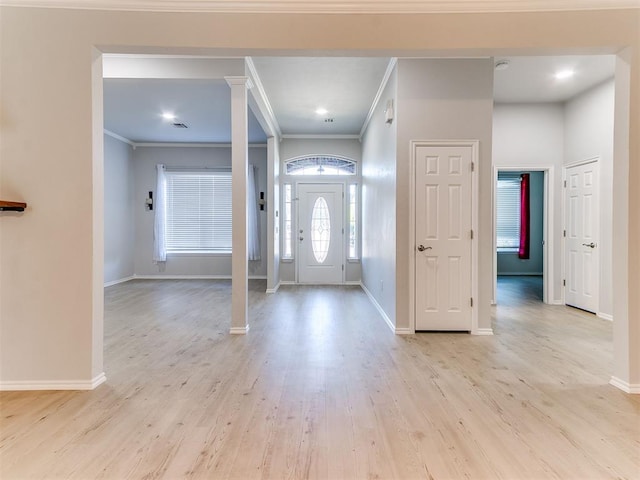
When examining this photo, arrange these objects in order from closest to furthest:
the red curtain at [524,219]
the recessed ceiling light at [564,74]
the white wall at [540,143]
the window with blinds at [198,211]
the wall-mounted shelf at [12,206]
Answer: the wall-mounted shelf at [12,206]
the recessed ceiling light at [564,74]
the white wall at [540,143]
the window with blinds at [198,211]
the red curtain at [524,219]

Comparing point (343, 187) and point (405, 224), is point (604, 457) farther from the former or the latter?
point (343, 187)

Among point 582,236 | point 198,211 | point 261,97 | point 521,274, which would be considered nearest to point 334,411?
point 261,97

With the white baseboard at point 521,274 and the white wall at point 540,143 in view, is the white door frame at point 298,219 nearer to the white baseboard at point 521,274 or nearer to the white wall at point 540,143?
the white wall at point 540,143

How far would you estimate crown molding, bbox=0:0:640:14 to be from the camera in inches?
90.7

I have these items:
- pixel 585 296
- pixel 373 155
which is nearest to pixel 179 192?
pixel 373 155

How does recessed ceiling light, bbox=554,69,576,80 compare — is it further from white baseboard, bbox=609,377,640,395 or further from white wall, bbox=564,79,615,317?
white baseboard, bbox=609,377,640,395

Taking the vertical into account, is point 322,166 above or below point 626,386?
above

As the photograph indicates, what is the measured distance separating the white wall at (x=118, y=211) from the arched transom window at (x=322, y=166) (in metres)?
3.41

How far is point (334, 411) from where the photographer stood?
2070 millimetres

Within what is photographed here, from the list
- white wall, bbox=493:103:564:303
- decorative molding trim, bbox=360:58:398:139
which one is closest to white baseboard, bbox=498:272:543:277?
white wall, bbox=493:103:564:303

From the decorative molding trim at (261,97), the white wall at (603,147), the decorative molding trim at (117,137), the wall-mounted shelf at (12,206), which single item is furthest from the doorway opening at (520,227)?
the wall-mounted shelf at (12,206)

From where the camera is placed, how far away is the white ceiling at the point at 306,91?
3.94 metres

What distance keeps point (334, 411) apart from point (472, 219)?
8.25 feet

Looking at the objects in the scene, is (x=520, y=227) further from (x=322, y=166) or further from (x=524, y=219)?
(x=322, y=166)
